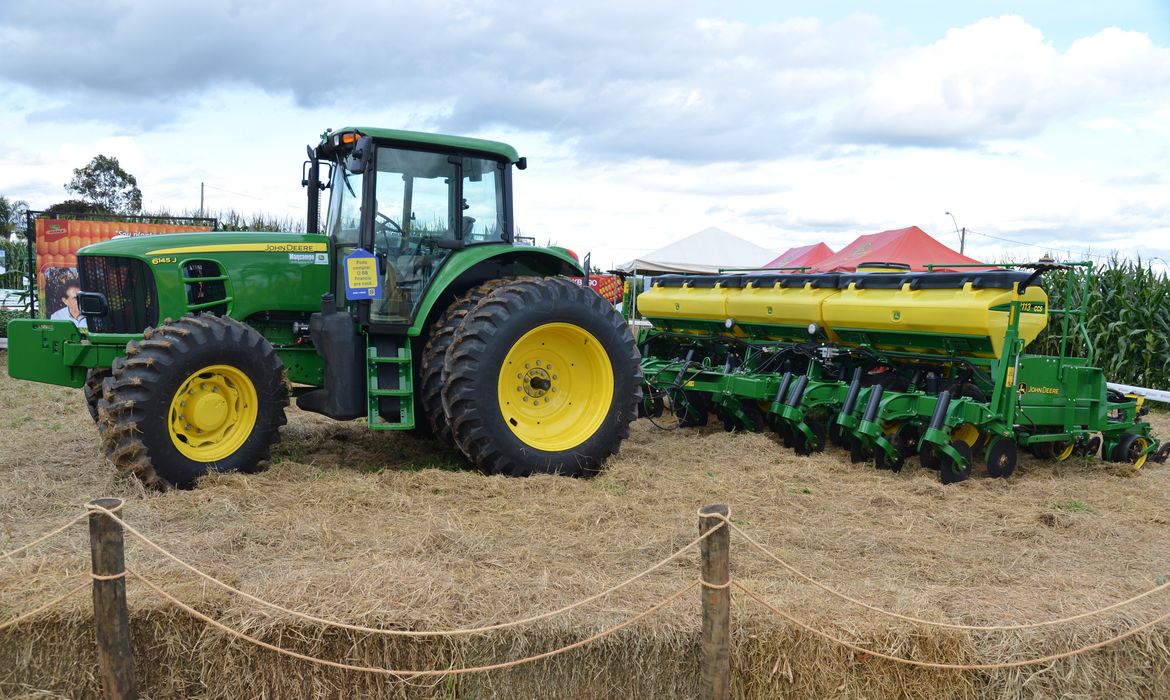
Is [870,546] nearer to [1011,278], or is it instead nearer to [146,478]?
→ [1011,278]

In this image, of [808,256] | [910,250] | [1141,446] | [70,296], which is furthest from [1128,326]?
[70,296]

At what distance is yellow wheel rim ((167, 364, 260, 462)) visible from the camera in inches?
230

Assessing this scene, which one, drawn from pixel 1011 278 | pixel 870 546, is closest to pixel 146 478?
pixel 870 546

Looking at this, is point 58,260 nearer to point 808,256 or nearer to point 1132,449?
point 808,256

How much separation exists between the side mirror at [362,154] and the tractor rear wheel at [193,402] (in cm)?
136

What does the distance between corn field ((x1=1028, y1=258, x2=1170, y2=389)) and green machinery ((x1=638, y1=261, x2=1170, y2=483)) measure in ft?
16.8

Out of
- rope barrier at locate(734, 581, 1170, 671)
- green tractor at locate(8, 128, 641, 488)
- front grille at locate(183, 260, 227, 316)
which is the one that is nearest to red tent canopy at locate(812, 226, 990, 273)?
green tractor at locate(8, 128, 641, 488)

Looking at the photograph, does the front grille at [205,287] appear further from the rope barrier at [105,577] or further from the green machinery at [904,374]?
the green machinery at [904,374]

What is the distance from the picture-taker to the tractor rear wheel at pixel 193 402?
220 inches

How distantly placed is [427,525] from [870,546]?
93.5 inches

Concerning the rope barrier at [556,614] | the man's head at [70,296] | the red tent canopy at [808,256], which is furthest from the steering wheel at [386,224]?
the red tent canopy at [808,256]

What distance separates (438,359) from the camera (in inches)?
257

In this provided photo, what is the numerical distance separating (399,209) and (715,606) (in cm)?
410

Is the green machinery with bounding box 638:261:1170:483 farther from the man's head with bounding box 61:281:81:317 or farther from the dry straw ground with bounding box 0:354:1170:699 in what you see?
the man's head with bounding box 61:281:81:317
